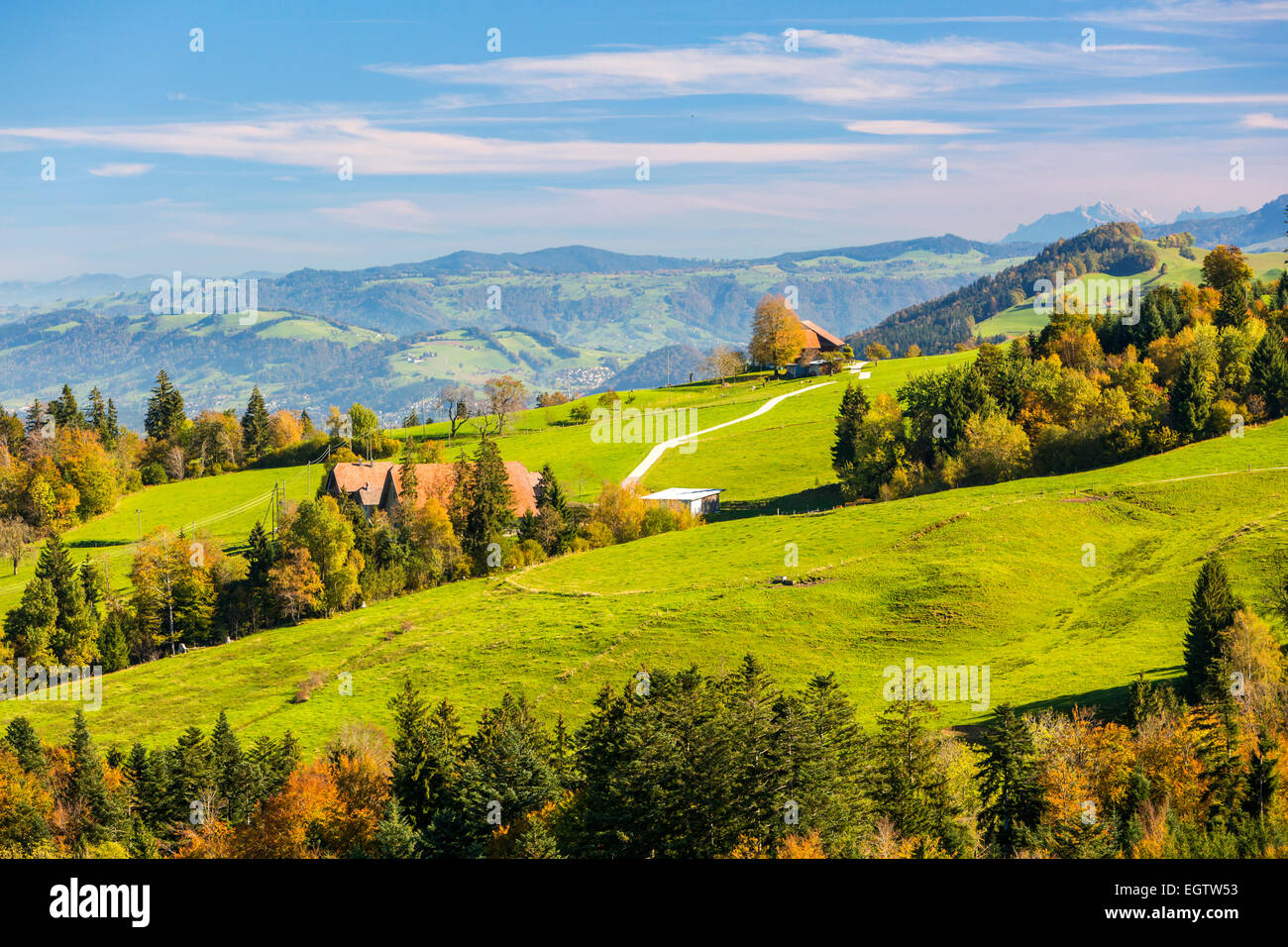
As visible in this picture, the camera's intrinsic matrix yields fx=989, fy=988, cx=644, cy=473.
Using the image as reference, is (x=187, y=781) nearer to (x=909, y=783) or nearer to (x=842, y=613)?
(x=909, y=783)

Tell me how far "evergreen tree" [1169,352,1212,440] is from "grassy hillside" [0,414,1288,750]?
8.25 feet

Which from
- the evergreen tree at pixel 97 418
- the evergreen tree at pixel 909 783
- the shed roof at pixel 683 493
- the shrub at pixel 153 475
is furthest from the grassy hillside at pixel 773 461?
the evergreen tree at pixel 97 418

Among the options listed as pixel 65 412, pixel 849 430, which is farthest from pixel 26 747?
pixel 65 412

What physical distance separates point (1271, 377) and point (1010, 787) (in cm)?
6873

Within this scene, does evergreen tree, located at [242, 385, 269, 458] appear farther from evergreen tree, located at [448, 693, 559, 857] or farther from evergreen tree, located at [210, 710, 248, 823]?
evergreen tree, located at [448, 693, 559, 857]

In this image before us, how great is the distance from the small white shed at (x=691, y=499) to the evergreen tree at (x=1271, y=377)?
50.6 m

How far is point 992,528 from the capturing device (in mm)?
74812

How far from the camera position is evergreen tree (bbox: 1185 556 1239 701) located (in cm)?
4869

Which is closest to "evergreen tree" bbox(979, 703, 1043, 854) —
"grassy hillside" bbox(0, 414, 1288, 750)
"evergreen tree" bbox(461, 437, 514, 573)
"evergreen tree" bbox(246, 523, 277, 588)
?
Answer: "grassy hillside" bbox(0, 414, 1288, 750)

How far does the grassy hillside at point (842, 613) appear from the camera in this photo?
59719 millimetres

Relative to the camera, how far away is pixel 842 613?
6681 centimetres

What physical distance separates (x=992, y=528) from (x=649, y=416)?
75.5 m

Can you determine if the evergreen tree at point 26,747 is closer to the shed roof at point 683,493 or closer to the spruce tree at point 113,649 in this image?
the spruce tree at point 113,649
